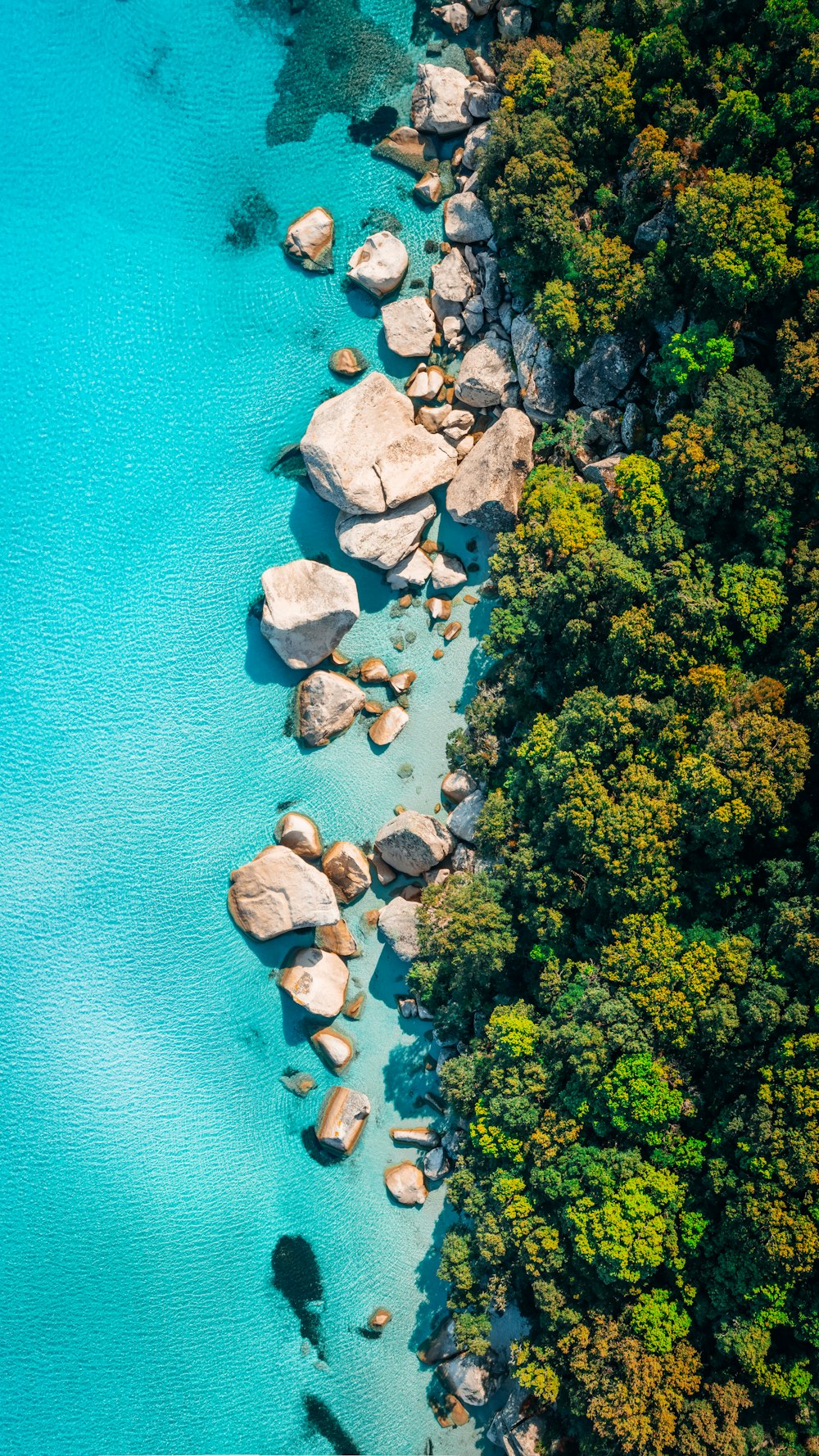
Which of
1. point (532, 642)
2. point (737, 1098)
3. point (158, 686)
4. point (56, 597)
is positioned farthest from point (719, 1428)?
point (56, 597)

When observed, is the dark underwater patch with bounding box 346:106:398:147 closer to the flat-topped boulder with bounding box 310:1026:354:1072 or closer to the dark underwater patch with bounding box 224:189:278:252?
the dark underwater patch with bounding box 224:189:278:252

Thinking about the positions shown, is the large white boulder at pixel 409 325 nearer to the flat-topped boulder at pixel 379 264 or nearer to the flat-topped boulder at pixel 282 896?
the flat-topped boulder at pixel 379 264

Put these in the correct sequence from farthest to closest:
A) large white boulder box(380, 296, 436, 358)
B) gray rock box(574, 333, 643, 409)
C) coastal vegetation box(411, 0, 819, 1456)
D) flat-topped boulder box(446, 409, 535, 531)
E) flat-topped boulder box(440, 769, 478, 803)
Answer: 1. large white boulder box(380, 296, 436, 358)
2. flat-topped boulder box(440, 769, 478, 803)
3. flat-topped boulder box(446, 409, 535, 531)
4. gray rock box(574, 333, 643, 409)
5. coastal vegetation box(411, 0, 819, 1456)

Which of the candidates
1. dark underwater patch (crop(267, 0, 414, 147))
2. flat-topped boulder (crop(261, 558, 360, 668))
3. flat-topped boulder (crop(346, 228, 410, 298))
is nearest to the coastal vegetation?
flat-topped boulder (crop(346, 228, 410, 298))

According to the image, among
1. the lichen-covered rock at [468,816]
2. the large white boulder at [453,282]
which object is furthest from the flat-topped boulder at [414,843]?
the large white boulder at [453,282]

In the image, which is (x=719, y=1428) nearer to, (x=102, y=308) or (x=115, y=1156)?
(x=115, y=1156)

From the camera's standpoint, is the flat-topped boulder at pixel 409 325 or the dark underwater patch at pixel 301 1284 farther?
the flat-topped boulder at pixel 409 325

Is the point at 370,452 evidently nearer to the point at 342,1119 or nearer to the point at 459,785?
the point at 459,785
